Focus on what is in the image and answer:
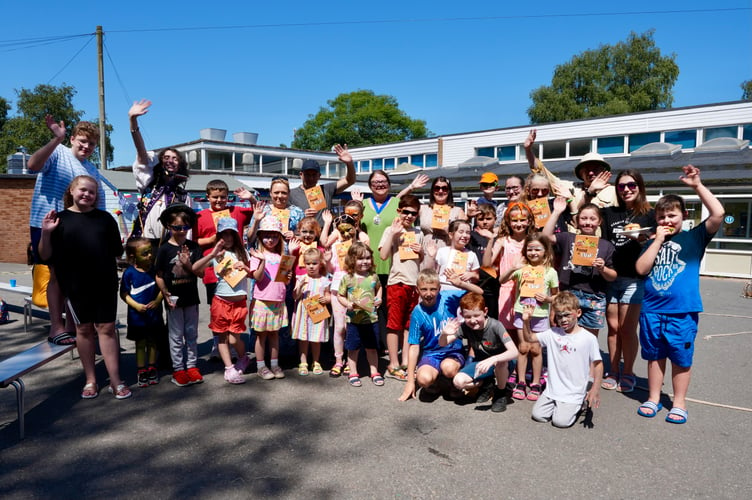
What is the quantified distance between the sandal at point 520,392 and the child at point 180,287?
2.91 meters

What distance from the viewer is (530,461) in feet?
10.5

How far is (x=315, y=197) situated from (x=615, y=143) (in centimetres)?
2166

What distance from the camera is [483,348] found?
4191 millimetres

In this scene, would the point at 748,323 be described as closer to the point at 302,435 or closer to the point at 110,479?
the point at 302,435

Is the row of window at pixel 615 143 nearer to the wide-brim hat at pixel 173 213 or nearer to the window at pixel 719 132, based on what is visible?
the window at pixel 719 132

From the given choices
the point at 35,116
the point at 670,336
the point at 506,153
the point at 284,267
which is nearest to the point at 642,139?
the point at 506,153

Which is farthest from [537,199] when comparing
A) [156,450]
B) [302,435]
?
[156,450]

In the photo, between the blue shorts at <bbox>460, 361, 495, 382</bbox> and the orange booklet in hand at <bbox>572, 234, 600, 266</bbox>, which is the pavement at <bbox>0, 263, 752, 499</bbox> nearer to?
the blue shorts at <bbox>460, 361, 495, 382</bbox>

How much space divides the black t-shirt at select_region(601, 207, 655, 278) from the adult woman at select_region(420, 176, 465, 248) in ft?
4.56

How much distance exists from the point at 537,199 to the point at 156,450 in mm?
3858

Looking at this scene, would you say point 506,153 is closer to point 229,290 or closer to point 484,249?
point 484,249

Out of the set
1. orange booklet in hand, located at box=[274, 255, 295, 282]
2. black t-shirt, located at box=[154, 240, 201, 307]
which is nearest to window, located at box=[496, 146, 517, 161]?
orange booklet in hand, located at box=[274, 255, 295, 282]

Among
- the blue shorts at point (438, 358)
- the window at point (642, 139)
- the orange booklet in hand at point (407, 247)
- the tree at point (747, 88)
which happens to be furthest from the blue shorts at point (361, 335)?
the tree at point (747, 88)

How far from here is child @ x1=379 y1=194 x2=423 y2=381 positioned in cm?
477
